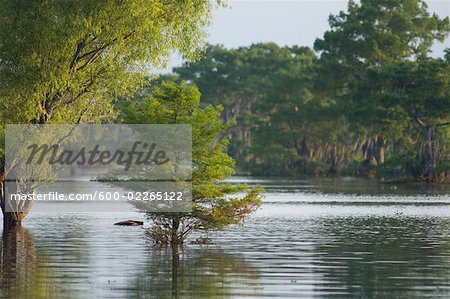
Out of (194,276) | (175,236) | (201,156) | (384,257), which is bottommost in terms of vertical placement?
(194,276)

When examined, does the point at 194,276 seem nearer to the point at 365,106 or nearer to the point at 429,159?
the point at 429,159

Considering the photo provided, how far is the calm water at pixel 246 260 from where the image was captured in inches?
979

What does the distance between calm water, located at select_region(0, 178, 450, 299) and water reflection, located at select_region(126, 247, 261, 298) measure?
0.09 ft

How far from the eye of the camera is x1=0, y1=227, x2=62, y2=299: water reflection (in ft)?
79.3

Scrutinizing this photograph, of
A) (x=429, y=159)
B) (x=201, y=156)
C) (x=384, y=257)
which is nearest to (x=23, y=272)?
(x=201, y=156)

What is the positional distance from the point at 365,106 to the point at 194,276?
275 ft

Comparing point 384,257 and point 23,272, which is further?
point 384,257

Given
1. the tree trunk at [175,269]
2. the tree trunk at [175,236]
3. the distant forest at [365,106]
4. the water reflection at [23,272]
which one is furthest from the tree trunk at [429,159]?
the tree trunk at [175,269]

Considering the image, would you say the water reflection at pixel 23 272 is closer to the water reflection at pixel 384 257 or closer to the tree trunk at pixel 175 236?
the tree trunk at pixel 175 236

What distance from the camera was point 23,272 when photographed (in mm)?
28141

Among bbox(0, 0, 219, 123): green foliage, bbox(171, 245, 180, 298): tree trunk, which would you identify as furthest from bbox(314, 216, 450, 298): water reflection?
bbox(0, 0, 219, 123): green foliage

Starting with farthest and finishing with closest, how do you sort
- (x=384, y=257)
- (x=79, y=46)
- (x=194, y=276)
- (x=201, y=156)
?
(x=79, y=46), (x=201, y=156), (x=384, y=257), (x=194, y=276)

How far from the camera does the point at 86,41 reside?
1565 inches

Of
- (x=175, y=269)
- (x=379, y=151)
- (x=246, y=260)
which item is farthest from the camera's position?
(x=379, y=151)
